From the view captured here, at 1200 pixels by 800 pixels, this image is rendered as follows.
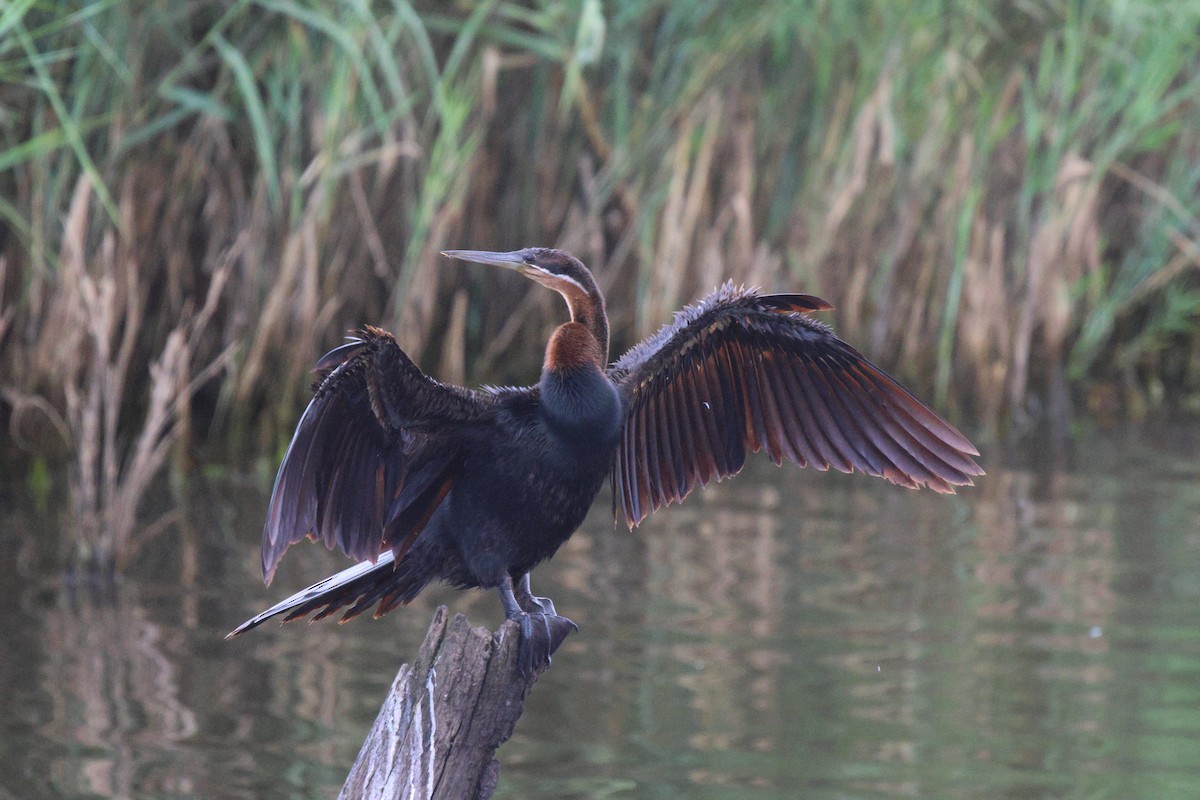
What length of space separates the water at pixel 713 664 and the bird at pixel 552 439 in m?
0.92

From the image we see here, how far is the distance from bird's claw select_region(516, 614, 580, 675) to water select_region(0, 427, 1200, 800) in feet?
3.25

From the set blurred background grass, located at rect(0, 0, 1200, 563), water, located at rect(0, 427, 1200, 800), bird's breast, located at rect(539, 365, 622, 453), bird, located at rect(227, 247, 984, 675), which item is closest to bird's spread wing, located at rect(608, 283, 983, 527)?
bird, located at rect(227, 247, 984, 675)

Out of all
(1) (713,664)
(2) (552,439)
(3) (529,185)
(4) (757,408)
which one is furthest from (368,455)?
(3) (529,185)

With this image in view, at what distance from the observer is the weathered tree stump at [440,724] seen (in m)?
2.58

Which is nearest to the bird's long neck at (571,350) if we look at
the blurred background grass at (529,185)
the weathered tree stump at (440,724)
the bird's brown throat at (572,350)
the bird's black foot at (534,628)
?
the bird's brown throat at (572,350)

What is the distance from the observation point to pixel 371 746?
262 cm

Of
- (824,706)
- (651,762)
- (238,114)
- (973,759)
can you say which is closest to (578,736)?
(651,762)

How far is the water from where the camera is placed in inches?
152

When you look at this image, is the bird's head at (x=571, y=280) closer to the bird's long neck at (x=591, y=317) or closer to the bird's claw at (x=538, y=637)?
the bird's long neck at (x=591, y=317)

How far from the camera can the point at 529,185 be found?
685 cm

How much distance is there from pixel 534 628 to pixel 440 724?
289 mm

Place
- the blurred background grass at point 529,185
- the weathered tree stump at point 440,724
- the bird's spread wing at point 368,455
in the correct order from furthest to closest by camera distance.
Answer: the blurred background grass at point 529,185 → the bird's spread wing at point 368,455 → the weathered tree stump at point 440,724

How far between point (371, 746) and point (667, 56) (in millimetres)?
4591

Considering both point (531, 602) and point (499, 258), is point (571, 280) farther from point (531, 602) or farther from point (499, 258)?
point (531, 602)
